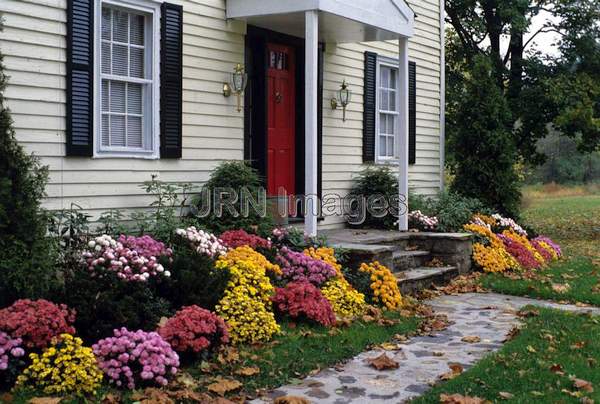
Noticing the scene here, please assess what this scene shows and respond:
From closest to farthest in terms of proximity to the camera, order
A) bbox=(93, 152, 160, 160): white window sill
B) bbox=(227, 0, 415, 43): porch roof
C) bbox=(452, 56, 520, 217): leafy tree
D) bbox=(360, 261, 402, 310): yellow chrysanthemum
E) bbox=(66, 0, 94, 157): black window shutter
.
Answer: bbox=(66, 0, 94, 157): black window shutter
bbox=(360, 261, 402, 310): yellow chrysanthemum
bbox=(93, 152, 160, 160): white window sill
bbox=(227, 0, 415, 43): porch roof
bbox=(452, 56, 520, 217): leafy tree

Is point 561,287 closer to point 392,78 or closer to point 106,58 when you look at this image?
point 392,78

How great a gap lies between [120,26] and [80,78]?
2.89 feet

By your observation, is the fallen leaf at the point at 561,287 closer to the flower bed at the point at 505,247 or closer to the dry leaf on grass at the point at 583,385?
the flower bed at the point at 505,247

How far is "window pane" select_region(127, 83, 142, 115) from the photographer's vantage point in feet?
27.1

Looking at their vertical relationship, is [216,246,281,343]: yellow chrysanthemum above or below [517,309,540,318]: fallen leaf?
above

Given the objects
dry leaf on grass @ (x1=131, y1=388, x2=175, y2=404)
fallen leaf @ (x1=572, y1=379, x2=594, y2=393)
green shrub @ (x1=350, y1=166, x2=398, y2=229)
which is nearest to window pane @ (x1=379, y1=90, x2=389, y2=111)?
green shrub @ (x1=350, y1=166, x2=398, y2=229)

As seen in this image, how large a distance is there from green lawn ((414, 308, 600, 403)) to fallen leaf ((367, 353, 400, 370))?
0.54 metres

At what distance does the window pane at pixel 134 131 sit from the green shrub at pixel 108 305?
2.72m

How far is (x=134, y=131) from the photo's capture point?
27.4ft

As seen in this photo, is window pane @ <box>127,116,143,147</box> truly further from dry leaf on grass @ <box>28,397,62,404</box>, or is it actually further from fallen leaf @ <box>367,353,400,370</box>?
dry leaf on grass @ <box>28,397,62,404</box>

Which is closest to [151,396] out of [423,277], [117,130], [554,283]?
[117,130]

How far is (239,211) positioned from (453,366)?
3.71 meters

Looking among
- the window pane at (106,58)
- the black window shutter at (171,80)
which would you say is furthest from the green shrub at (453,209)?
the window pane at (106,58)

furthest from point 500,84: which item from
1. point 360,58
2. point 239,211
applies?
point 239,211
